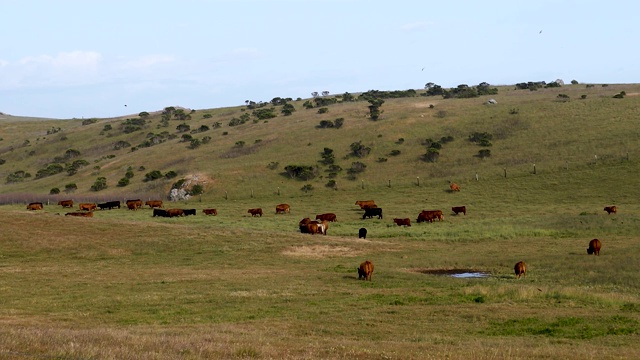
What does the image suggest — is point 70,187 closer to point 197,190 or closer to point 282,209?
point 197,190

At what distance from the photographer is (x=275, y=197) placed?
3049 inches

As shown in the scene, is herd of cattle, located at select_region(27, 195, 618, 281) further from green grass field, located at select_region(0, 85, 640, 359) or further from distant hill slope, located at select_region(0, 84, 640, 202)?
distant hill slope, located at select_region(0, 84, 640, 202)

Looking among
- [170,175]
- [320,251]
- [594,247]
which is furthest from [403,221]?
[170,175]

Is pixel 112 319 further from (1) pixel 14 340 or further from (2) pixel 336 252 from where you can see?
(2) pixel 336 252

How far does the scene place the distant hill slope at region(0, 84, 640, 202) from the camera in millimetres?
81375

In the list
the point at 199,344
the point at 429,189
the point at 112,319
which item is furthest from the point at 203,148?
the point at 199,344

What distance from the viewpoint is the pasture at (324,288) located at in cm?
1598

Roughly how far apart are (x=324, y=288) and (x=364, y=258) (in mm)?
11377

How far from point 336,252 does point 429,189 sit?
35304mm

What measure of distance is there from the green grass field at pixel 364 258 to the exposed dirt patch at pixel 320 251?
0.23 meters

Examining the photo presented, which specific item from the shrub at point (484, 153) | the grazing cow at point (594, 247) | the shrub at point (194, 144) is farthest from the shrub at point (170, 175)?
the grazing cow at point (594, 247)

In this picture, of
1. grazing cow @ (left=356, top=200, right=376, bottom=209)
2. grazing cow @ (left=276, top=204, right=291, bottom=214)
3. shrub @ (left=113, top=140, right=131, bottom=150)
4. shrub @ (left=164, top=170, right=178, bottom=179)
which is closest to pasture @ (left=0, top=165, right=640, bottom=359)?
grazing cow @ (left=276, top=204, right=291, bottom=214)

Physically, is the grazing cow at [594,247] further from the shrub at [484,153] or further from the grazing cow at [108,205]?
the shrub at [484,153]

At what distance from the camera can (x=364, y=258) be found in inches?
1555
